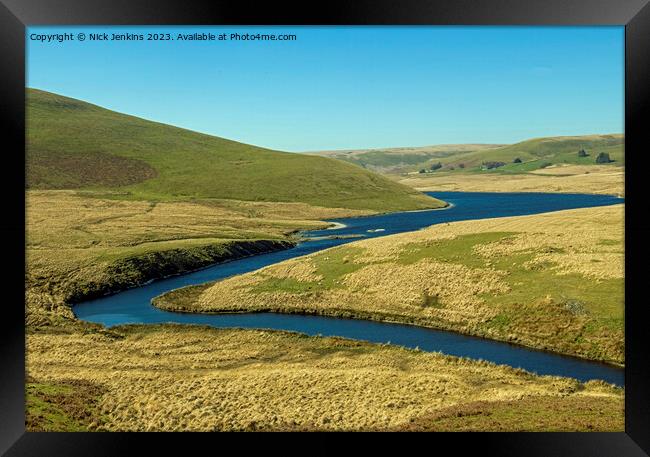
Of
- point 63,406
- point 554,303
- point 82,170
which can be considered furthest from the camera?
point 82,170

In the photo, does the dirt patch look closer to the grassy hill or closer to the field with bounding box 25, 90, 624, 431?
the grassy hill

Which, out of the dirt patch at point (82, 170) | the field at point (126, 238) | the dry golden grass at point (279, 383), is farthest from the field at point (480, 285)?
the dirt patch at point (82, 170)

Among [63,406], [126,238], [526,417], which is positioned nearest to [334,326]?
[526,417]

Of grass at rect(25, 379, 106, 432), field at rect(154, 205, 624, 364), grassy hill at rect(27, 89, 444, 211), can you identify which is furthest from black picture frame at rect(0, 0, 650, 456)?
grassy hill at rect(27, 89, 444, 211)

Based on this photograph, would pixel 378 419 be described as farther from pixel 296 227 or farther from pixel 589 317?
pixel 296 227
